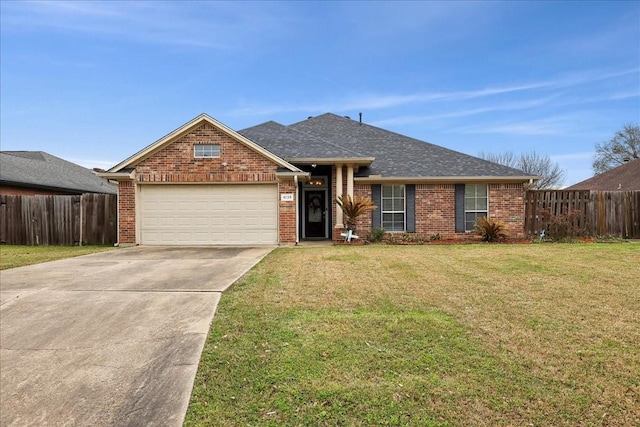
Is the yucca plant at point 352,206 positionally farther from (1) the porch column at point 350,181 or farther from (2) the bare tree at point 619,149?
(2) the bare tree at point 619,149

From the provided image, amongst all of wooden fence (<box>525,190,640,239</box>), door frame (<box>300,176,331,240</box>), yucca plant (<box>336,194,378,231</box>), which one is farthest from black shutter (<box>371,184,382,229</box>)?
wooden fence (<box>525,190,640,239</box>)

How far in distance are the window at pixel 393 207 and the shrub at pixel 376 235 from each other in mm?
574

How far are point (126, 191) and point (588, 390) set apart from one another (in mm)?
13332

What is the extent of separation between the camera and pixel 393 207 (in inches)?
561

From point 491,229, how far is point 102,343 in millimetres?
12711

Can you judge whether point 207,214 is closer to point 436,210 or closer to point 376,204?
point 376,204

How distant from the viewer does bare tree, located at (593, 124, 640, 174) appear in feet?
113

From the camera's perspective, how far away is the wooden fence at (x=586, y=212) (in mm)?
14094

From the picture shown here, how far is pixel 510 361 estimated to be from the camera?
10.5 feet

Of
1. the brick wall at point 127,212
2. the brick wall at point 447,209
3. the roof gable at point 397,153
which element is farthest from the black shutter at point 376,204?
the brick wall at point 127,212

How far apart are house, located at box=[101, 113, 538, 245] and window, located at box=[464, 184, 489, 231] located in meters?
0.04

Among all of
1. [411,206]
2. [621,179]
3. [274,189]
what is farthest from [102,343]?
[621,179]

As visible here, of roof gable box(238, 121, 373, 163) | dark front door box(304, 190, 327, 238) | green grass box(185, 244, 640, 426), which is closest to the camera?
green grass box(185, 244, 640, 426)

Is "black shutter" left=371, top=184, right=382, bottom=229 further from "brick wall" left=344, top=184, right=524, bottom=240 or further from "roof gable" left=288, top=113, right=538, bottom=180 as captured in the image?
"roof gable" left=288, top=113, right=538, bottom=180
